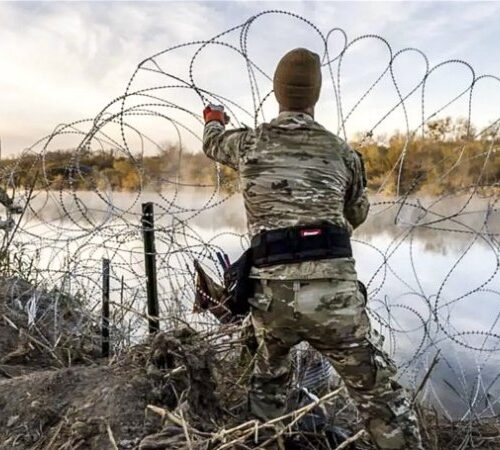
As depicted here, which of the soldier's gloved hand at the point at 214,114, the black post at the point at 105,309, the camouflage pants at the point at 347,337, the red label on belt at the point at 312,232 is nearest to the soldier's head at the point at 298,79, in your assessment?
the soldier's gloved hand at the point at 214,114

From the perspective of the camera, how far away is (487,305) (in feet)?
25.2

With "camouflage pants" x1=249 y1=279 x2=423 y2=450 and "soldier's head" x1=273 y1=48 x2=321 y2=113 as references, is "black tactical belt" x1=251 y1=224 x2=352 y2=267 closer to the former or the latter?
"camouflage pants" x1=249 y1=279 x2=423 y2=450

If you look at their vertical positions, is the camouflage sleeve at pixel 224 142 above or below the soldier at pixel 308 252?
above

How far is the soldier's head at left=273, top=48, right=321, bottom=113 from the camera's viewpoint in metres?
2.88

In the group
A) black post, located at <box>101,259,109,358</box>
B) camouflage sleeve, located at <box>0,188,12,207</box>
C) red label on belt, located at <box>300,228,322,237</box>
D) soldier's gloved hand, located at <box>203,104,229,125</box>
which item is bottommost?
black post, located at <box>101,259,109,358</box>

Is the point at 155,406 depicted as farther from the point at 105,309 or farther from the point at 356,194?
the point at 105,309

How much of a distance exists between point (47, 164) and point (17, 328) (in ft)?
4.22

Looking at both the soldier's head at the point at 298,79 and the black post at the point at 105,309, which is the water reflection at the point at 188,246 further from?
the soldier's head at the point at 298,79

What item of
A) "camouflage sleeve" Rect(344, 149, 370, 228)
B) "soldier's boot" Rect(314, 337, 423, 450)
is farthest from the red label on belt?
"soldier's boot" Rect(314, 337, 423, 450)

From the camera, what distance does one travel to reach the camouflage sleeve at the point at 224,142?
116 inches

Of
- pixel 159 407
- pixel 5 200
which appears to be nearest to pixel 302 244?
pixel 159 407

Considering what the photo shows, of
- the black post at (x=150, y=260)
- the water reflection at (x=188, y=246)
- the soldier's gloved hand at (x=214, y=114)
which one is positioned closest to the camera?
the soldier's gloved hand at (x=214, y=114)

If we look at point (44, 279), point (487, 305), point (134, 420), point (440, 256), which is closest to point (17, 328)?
point (44, 279)

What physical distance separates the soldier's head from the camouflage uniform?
0.07m
